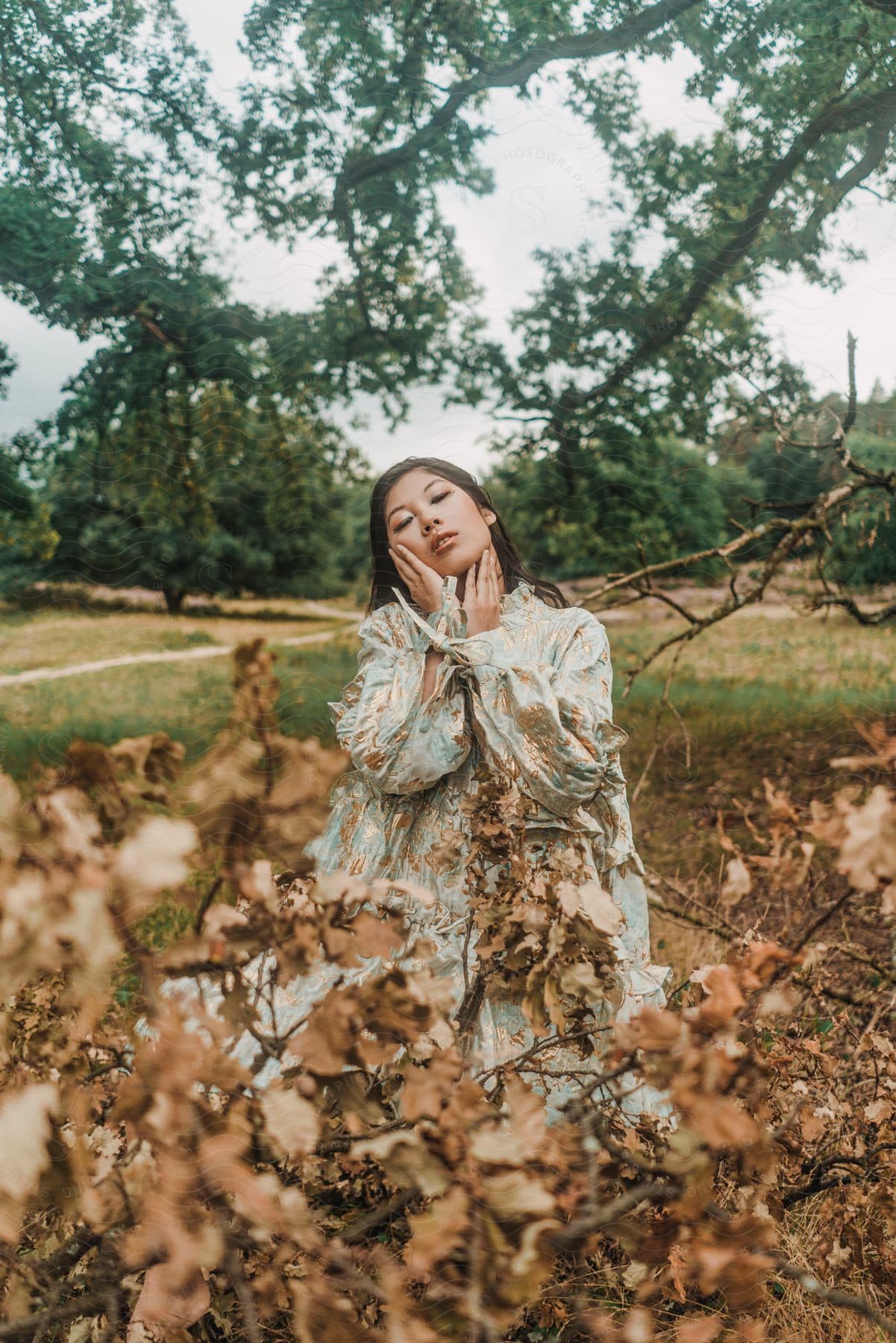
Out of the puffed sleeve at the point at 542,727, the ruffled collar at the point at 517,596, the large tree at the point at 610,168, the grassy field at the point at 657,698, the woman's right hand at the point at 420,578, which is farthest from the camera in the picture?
the grassy field at the point at 657,698

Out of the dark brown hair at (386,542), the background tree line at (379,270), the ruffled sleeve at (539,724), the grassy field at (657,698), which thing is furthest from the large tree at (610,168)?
the ruffled sleeve at (539,724)

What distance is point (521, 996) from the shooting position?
47.9 inches

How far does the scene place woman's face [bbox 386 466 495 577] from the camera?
1869 millimetres

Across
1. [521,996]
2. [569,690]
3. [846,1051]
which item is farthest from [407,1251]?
[846,1051]

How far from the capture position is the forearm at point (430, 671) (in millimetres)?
1678

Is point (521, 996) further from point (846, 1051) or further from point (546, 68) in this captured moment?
point (546, 68)

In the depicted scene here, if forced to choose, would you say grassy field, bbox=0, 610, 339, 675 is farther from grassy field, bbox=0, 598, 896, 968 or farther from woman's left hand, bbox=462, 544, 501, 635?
woman's left hand, bbox=462, 544, 501, 635

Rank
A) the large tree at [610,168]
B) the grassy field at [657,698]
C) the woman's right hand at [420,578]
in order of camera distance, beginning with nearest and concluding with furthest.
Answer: the woman's right hand at [420,578]
the large tree at [610,168]
the grassy field at [657,698]

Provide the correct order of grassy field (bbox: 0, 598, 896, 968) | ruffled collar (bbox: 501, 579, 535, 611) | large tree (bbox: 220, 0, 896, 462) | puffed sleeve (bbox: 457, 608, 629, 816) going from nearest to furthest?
puffed sleeve (bbox: 457, 608, 629, 816)
ruffled collar (bbox: 501, 579, 535, 611)
large tree (bbox: 220, 0, 896, 462)
grassy field (bbox: 0, 598, 896, 968)

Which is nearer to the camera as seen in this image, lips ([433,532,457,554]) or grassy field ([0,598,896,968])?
lips ([433,532,457,554])

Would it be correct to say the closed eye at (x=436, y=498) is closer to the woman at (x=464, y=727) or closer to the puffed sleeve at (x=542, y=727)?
the woman at (x=464, y=727)

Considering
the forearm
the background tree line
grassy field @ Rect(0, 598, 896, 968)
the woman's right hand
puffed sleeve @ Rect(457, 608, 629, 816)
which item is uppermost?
the background tree line

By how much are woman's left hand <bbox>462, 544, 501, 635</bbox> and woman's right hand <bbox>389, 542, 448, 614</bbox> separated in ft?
0.22

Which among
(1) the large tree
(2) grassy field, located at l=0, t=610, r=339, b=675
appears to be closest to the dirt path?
(2) grassy field, located at l=0, t=610, r=339, b=675
